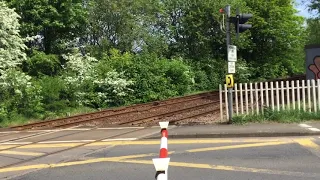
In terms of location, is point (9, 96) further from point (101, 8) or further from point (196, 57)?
point (196, 57)

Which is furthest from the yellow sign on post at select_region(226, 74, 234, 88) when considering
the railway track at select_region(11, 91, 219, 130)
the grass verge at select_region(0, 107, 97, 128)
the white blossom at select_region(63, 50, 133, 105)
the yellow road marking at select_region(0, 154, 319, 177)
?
the white blossom at select_region(63, 50, 133, 105)

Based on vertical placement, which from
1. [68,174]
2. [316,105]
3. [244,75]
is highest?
[244,75]

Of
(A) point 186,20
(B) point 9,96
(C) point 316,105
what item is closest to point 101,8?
(A) point 186,20

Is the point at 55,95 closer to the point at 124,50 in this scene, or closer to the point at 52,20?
the point at 52,20

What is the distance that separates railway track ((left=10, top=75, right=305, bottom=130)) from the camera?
16.6m

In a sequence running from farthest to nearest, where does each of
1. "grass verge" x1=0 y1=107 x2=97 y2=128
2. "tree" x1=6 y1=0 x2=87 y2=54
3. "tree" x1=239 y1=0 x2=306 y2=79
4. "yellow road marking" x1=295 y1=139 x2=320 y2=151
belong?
"tree" x1=239 y1=0 x2=306 y2=79, "tree" x1=6 y1=0 x2=87 y2=54, "grass verge" x1=0 y1=107 x2=97 y2=128, "yellow road marking" x1=295 y1=139 x2=320 y2=151

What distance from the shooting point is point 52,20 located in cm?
3027

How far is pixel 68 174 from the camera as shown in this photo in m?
7.27

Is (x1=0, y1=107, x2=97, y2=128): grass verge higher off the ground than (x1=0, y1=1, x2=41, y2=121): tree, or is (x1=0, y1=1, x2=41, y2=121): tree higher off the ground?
(x1=0, y1=1, x2=41, y2=121): tree

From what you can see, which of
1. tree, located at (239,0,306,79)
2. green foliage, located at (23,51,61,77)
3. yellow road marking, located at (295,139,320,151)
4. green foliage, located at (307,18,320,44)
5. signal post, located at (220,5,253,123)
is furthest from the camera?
→ tree, located at (239,0,306,79)

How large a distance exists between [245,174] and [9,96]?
Result: 16.1m

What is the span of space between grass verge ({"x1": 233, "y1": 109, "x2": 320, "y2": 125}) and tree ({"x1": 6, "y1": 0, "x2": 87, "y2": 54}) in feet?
67.1

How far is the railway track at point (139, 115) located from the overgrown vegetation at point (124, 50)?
1967mm

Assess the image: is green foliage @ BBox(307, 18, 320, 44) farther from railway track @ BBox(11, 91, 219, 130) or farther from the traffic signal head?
the traffic signal head
